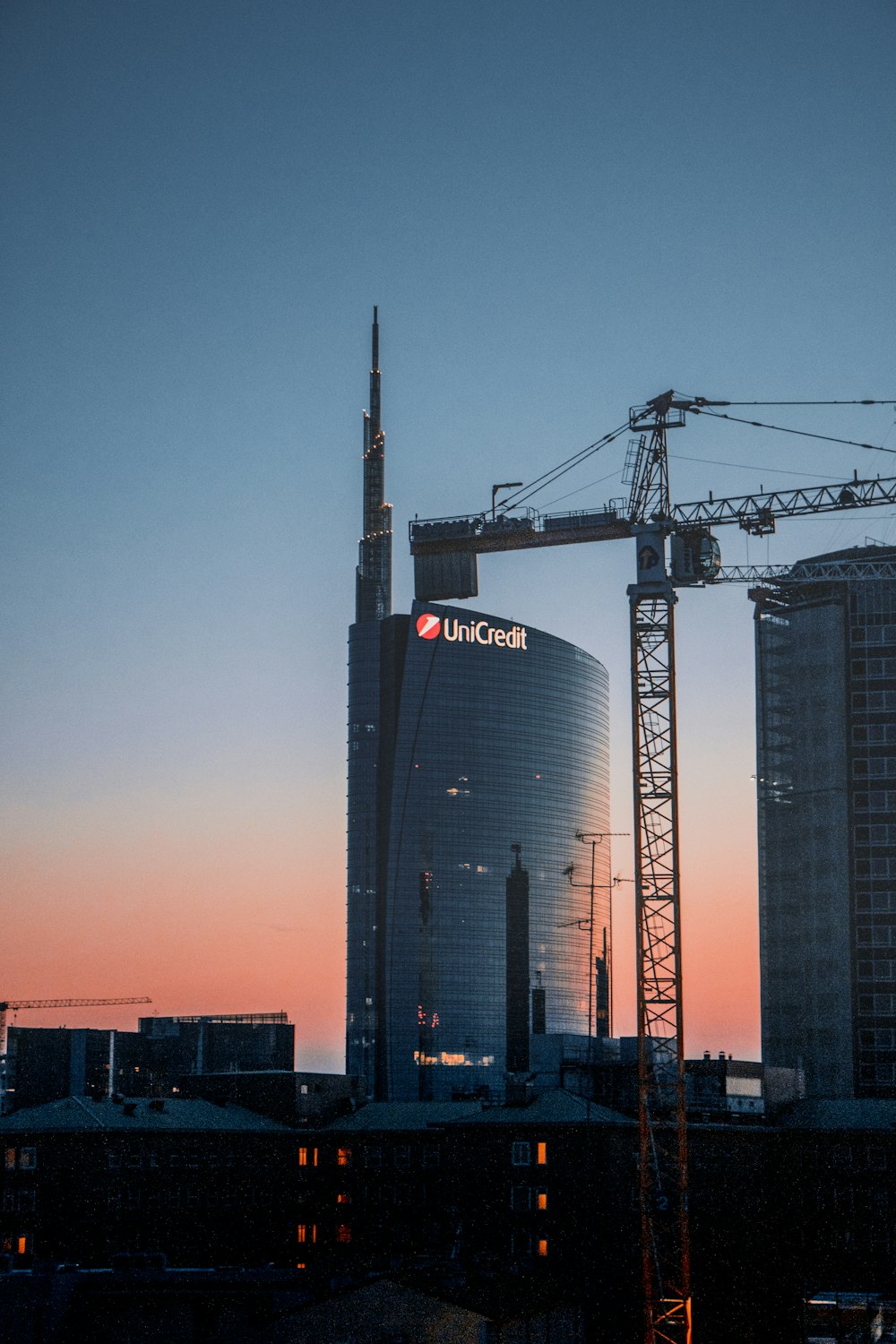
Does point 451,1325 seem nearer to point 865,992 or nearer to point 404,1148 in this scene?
point 404,1148

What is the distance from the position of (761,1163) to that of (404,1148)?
35.8 meters

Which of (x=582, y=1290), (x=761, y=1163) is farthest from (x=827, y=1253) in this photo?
(x=582, y=1290)

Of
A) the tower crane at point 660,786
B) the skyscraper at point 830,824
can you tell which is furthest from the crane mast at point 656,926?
the skyscraper at point 830,824

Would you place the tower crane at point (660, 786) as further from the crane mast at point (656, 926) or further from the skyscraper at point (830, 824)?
the skyscraper at point (830, 824)

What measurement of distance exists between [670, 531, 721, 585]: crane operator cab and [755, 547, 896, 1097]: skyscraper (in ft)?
261

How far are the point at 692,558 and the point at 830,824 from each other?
90.4 m

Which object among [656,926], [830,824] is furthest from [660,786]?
[830,824]

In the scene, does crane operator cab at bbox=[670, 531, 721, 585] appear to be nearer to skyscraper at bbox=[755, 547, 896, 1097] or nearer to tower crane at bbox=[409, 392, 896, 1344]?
tower crane at bbox=[409, 392, 896, 1344]

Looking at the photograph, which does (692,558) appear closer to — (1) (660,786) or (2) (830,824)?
(1) (660,786)

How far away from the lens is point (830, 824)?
179875 mm

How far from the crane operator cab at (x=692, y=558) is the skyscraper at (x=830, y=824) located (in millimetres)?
79419

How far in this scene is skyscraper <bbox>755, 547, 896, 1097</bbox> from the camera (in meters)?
174

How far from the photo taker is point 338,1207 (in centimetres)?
12738

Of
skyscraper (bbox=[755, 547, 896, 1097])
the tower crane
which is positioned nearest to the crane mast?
the tower crane
